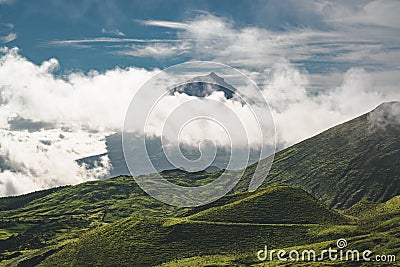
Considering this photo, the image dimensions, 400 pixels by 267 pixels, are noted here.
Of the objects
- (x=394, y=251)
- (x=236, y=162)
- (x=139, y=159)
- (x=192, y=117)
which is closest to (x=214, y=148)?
(x=236, y=162)

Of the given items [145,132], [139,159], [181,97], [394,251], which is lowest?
[139,159]

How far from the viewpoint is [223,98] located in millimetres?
64812

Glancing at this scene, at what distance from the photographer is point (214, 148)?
6788cm

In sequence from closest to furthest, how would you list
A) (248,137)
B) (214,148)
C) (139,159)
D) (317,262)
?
(139,159) < (248,137) < (214,148) < (317,262)

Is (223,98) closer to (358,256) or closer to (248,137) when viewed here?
(248,137)

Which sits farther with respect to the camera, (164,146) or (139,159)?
(164,146)

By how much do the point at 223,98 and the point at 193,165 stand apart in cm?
1074

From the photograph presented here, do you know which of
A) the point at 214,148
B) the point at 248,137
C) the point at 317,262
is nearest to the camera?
the point at 248,137

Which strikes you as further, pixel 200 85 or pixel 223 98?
pixel 200 85

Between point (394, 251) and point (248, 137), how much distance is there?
531ft

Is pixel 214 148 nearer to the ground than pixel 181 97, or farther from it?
nearer to the ground

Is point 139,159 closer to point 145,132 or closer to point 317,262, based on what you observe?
point 145,132

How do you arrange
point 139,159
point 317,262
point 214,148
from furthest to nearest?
point 317,262
point 214,148
point 139,159

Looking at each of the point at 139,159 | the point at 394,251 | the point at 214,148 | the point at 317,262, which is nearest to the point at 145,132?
the point at 139,159
